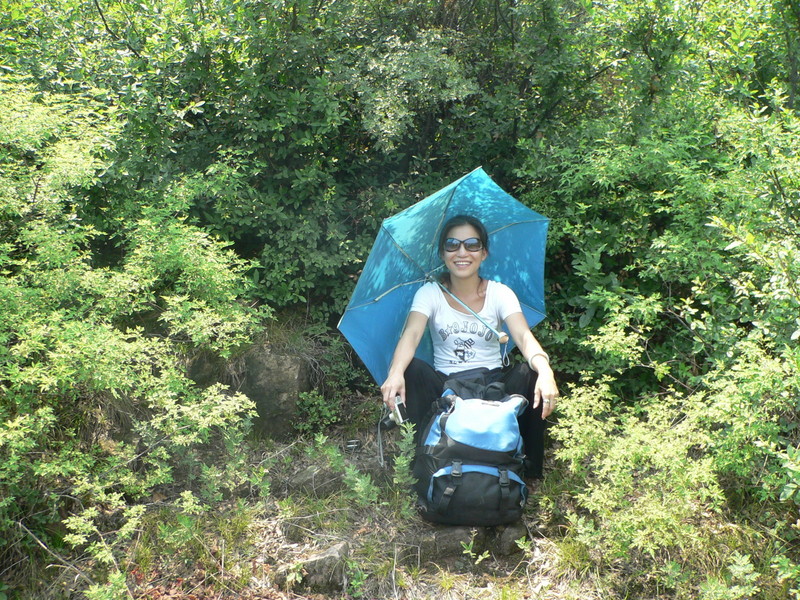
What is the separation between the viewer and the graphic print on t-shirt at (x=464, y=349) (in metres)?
4.03

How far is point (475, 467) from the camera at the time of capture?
11.3ft

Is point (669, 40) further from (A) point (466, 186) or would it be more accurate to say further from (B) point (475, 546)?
(B) point (475, 546)

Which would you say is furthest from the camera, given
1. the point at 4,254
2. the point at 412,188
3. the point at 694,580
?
the point at 412,188

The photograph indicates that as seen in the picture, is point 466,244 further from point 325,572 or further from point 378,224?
point 325,572

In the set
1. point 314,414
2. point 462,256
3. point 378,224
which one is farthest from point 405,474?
point 378,224

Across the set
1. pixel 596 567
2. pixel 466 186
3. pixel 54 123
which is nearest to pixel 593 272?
pixel 466 186

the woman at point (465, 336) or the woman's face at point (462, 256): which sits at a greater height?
the woman's face at point (462, 256)

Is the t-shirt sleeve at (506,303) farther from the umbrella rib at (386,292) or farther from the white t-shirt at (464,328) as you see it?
the umbrella rib at (386,292)

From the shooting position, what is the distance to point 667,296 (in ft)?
14.5

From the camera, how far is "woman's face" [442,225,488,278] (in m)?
3.96

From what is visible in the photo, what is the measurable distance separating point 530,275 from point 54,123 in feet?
8.83

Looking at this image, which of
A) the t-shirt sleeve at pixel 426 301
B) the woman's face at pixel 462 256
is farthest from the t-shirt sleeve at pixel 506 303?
the t-shirt sleeve at pixel 426 301

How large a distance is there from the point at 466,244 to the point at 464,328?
0.46 metres

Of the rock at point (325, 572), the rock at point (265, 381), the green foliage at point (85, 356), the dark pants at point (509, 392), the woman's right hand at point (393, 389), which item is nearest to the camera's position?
the green foliage at point (85, 356)
